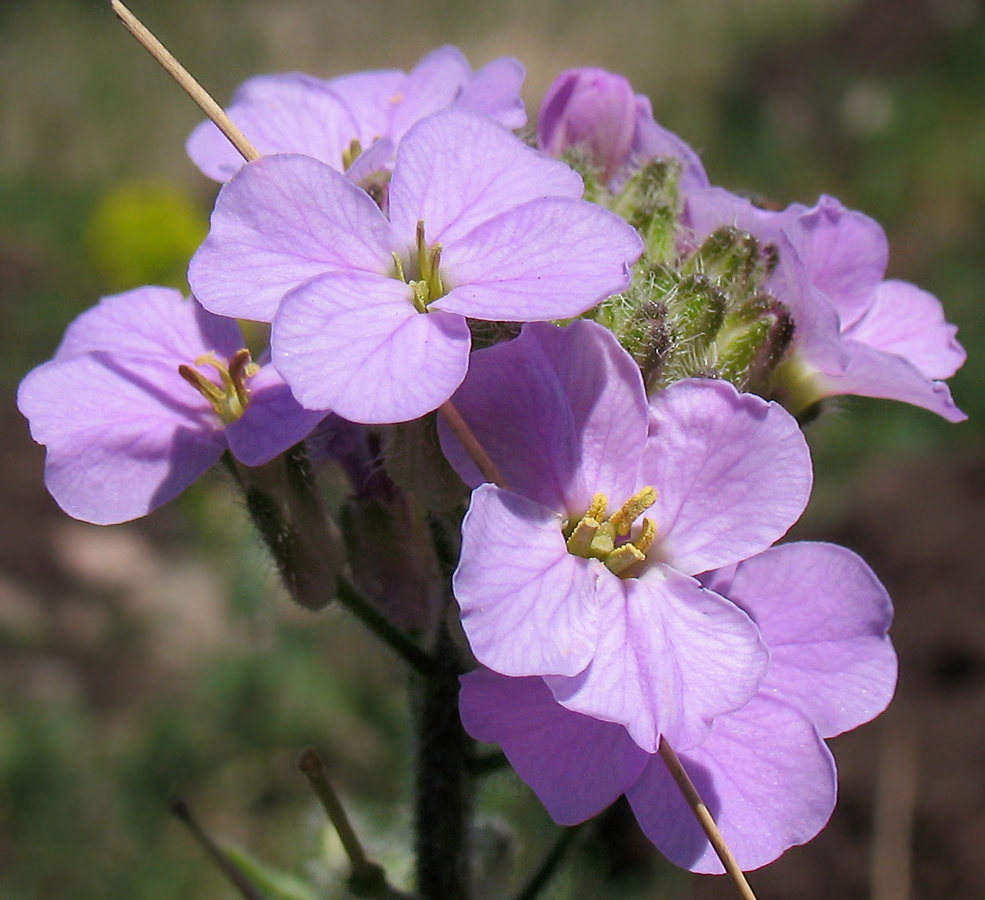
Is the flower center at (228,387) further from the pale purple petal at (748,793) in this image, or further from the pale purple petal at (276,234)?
the pale purple petal at (748,793)

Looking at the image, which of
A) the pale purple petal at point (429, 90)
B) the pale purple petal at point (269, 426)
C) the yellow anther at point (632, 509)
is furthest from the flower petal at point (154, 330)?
the yellow anther at point (632, 509)

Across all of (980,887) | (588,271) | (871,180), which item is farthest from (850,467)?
(588,271)

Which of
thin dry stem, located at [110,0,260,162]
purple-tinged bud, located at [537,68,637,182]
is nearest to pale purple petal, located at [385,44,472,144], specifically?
purple-tinged bud, located at [537,68,637,182]

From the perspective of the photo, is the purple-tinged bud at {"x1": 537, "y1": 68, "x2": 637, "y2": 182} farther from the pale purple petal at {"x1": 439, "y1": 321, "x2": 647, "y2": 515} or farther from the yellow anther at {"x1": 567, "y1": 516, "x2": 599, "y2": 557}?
the yellow anther at {"x1": 567, "y1": 516, "x2": 599, "y2": 557}

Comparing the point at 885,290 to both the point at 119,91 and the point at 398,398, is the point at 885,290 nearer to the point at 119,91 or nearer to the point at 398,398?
the point at 398,398

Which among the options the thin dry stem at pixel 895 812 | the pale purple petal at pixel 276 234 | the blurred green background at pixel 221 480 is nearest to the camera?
the pale purple petal at pixel 276 234
